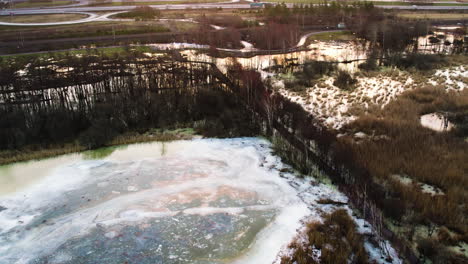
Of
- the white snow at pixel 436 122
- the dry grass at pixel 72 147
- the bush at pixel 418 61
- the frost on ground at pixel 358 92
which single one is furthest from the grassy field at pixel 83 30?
the white snow at pixel 436 122

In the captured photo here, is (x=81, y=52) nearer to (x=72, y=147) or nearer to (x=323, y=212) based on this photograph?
(x=72, y=147)

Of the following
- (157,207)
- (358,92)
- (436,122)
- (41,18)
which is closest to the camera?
(157,207)

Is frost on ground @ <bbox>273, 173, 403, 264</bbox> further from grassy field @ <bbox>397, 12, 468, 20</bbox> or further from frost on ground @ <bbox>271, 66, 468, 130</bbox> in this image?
grassy field @ <bbox>397, 12, 468, 20</bbox>

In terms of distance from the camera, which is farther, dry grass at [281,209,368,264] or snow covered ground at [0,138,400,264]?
snow covered ground at [0,138,400,264]

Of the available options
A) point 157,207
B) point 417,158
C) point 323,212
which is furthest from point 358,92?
point 157,207

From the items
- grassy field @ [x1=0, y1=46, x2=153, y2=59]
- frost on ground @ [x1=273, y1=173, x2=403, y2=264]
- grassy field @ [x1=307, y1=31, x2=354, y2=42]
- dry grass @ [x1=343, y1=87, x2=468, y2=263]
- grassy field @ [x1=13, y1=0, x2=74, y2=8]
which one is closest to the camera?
frost on ground @ [x1=273, y1=173, x2=403, y2=264]

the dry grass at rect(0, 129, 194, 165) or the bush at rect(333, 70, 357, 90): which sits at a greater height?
the bush at rect(333, 70, 357, 90)

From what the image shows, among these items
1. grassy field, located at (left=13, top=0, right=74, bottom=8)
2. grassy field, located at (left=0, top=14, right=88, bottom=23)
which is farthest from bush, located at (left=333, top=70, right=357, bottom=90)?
grassy field, located at (left=13, top=0, right=74, bottom=8)

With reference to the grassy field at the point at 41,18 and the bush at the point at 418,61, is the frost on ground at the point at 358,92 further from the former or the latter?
the grassy field at the point at 41,18
